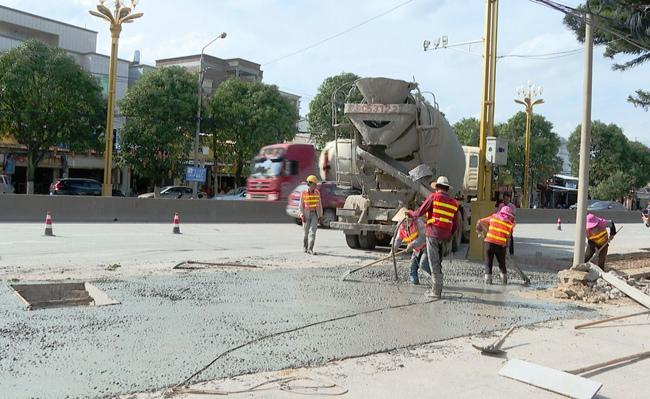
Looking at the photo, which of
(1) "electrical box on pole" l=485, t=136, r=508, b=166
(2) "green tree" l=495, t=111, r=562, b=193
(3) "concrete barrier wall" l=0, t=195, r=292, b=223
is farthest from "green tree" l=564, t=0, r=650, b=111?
(2) "green tree" l=495, t=111, r=562, b=193

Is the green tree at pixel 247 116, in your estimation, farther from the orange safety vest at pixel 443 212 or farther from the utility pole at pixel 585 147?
the orange safety vest at pixel 443 212

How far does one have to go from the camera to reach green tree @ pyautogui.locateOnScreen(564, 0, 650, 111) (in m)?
12.0

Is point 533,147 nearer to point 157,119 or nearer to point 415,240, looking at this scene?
point 157,119

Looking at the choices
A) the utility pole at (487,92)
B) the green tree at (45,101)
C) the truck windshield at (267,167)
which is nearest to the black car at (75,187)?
the green tree at (45,101)

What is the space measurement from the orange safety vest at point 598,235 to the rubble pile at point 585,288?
2.16 metres

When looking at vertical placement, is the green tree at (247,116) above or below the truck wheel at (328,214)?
above

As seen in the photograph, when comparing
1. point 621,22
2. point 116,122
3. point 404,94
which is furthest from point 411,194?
point 116,122

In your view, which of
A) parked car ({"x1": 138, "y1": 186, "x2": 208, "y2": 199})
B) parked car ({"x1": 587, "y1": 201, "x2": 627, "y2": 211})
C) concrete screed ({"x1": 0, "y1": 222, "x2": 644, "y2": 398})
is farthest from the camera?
parked car ({"x1": 587, "y1": 201, "x2": 627, "y2": 211})

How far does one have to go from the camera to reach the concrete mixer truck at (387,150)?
1298 cm

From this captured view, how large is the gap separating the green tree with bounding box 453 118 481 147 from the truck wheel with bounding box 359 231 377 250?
118 feet

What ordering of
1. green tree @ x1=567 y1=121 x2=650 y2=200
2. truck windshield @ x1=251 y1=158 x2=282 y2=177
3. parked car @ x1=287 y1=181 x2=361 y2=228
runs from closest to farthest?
parked car @ x1=287 y1=181 x2=361 y2=228 < truck windshield @ x1=251 y1=158 x2=282 y2=177 < green tree @ x1=567 y1=121 x2=650 y2=200

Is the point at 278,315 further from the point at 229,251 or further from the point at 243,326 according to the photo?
the point at 229,251

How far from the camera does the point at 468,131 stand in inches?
2046

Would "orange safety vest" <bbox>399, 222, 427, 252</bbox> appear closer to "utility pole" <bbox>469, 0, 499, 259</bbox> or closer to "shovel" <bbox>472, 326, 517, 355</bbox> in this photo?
"shovel" <bbox>472, 326, 517, 355</bbox>
